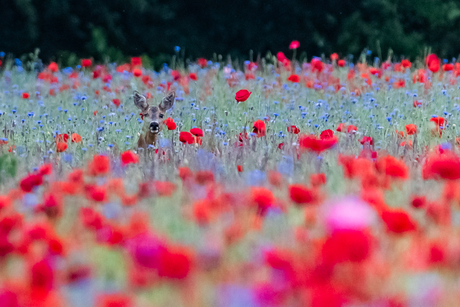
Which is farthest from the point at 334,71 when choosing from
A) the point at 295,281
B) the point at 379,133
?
the point at 295,281

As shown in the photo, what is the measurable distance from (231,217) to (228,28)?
7.02 metres

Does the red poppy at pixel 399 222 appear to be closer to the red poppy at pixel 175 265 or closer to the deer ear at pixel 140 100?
the red poppy at pixel 175 265

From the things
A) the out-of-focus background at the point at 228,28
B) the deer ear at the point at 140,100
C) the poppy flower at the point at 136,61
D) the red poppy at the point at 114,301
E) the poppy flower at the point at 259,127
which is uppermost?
the out-of-focus background at the point at 228,28

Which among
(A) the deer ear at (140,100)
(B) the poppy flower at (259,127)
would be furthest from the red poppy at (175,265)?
(A) the deer ear at (140,100)

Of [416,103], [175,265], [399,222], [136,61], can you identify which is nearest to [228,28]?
[136,61]

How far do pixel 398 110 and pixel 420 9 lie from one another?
4.78m

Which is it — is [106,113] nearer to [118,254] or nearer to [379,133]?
[379,133]

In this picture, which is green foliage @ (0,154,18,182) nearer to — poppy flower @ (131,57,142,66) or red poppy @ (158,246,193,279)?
red poppy @ (158,246,193,279)

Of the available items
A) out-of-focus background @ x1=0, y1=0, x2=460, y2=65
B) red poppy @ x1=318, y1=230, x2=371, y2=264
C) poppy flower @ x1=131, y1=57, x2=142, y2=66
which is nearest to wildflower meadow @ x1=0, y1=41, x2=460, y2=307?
red poppy @ x1=318, y1=230, x2=371, y2=264

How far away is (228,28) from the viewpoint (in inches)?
343

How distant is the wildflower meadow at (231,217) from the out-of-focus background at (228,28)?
399 centimetres

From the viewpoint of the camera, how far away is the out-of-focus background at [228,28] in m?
8.28

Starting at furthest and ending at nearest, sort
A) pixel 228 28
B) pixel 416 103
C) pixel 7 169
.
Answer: pixel 228 28, pixel 416 103, pixel 7 169

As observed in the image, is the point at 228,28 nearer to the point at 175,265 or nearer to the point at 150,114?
the point at 150,114
